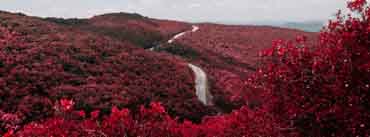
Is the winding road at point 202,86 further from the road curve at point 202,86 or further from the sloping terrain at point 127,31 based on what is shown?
the sloping terrain at point 127,31

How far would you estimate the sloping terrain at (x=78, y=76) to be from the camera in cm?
2006

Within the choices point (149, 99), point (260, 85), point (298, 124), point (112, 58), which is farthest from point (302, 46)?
point (112, 58)

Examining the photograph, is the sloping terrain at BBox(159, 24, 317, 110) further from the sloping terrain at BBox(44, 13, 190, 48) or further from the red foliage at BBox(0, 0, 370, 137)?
the red foliage at BBox(0, 0, 370, 137)

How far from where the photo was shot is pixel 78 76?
26.0 m

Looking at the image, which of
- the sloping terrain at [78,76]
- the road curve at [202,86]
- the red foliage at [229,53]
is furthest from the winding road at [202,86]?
the sloping terrain at [78,76]

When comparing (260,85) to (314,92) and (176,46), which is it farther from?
(176,46)

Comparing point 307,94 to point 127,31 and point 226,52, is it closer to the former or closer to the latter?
point 226,52

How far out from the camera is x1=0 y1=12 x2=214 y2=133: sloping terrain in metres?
20.1

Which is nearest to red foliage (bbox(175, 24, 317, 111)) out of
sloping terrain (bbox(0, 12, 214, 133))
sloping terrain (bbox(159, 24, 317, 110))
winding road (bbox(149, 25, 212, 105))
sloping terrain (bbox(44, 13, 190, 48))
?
sloping terrain (bbox(159, 24, 317, 110))

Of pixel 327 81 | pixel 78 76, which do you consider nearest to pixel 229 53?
pixel 78 76

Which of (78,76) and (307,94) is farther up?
(307,94)

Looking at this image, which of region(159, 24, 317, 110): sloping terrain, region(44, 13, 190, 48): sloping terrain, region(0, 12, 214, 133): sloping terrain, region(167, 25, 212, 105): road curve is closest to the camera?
region(0, 12, 214, 133): sloping terrain

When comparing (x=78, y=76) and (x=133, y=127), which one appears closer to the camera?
(x=133, y=127)

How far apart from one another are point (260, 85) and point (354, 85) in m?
3.22
